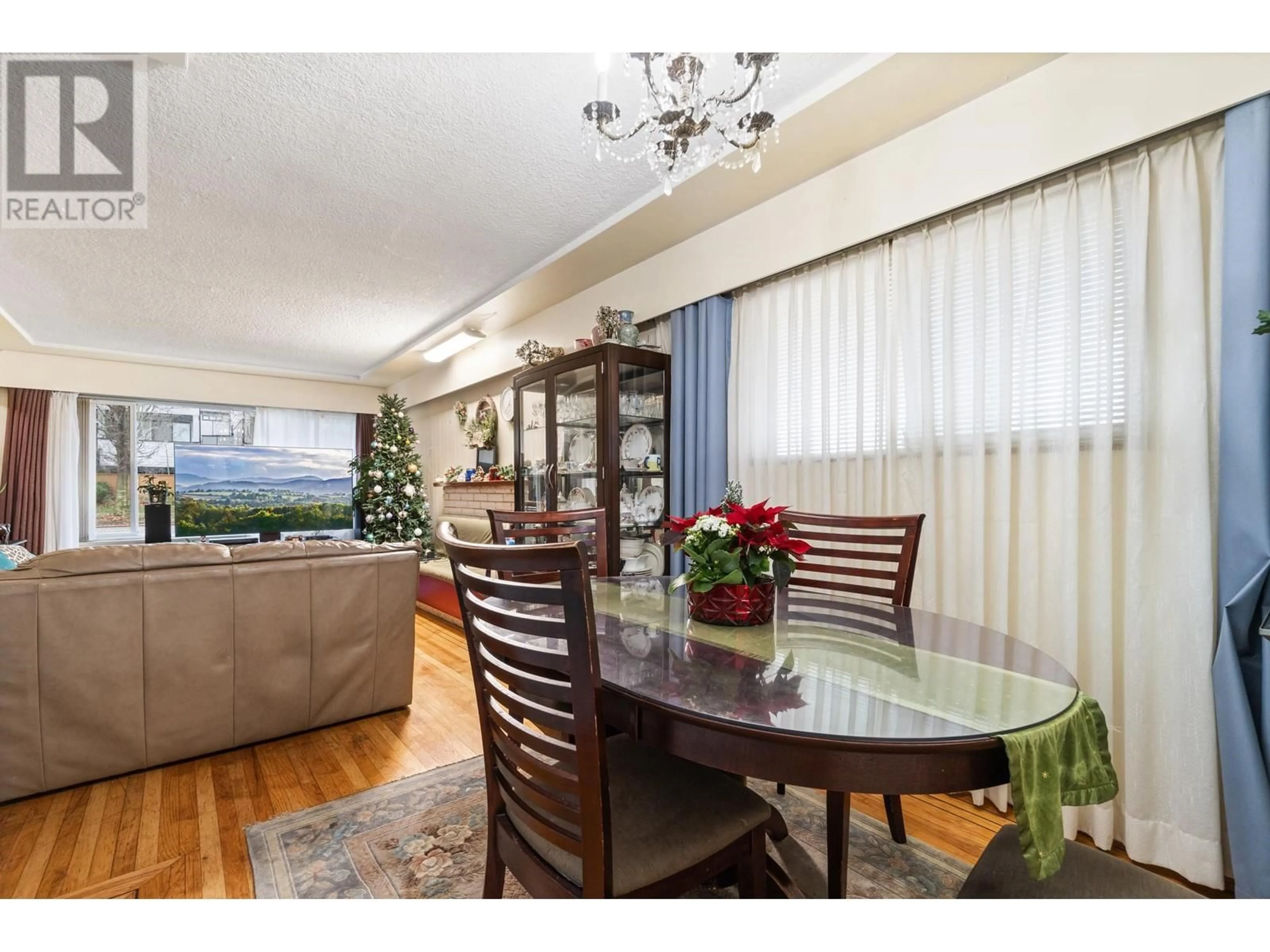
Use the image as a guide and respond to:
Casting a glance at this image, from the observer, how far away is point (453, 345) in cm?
502

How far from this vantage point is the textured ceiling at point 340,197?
6.30ft

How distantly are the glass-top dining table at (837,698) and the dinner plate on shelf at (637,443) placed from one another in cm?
186

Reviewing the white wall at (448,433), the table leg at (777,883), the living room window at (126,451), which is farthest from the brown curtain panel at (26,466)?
the table leg at (777,883)

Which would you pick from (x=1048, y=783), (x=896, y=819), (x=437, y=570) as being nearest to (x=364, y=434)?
(x=437, y=570)

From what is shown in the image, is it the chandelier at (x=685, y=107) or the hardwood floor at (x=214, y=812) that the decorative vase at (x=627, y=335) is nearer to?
the chandelier at (x=685, y=107)

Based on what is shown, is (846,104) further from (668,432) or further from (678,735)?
(678,735)

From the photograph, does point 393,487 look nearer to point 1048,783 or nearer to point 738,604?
point 738,604

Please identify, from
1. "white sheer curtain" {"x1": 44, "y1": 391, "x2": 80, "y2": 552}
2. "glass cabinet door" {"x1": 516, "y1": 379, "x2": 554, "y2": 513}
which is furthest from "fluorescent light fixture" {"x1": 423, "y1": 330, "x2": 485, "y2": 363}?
"white sheer curtain" {"x1": 44, "y1": 391, "x2": 80, "y2": 552}

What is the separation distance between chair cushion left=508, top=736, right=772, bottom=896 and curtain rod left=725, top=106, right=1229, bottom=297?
1.99m

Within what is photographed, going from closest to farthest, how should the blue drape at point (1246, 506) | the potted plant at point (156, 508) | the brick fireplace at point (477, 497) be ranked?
the blue drape at point (1246, 506) → the brick fireplace at point (477, 497) → the potted plant at point (156, 508)

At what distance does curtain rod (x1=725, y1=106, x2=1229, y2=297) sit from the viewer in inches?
60.4

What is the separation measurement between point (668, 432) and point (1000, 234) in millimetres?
1813
